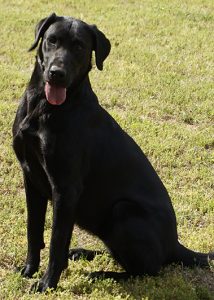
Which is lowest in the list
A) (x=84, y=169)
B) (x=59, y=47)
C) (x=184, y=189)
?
(x=184, y=189)

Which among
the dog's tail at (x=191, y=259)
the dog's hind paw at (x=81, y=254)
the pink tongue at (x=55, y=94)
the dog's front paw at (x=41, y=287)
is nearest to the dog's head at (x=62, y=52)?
the pink tongue at (x=55, y=94)

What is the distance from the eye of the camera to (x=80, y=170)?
137 inches

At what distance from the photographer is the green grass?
3.72 meters

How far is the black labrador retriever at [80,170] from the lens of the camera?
3.37 m

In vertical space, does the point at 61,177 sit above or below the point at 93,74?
above

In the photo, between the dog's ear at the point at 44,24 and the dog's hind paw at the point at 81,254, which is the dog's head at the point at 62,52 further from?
the dog's hind paw at the point at 81,254

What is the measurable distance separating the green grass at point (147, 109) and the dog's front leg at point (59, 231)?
106 mm

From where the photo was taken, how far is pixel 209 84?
759 cm

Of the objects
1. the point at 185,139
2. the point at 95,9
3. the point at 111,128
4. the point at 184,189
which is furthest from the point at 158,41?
the point at 111,128

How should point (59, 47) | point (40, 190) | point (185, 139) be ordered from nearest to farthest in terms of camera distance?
point (59, 47) → point (40, 190) → point (185, 139)

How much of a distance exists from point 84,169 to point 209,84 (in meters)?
4.45

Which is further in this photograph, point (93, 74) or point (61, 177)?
point (93, 74)

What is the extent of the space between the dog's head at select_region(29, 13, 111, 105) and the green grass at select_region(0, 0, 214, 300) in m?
1.29

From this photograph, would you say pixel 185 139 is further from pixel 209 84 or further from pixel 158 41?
pixel 158 41
